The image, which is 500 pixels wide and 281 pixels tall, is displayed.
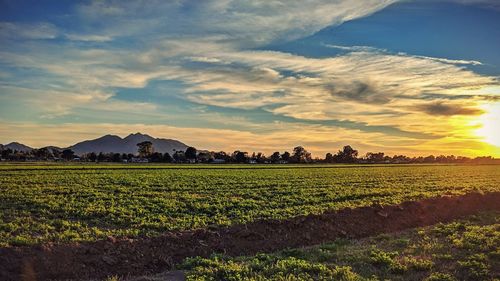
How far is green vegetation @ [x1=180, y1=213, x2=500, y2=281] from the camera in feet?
37.8

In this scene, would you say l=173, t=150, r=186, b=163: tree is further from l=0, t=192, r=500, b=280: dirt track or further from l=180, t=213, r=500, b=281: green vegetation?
l=180, t=213, r=500, b=281: green vegetation

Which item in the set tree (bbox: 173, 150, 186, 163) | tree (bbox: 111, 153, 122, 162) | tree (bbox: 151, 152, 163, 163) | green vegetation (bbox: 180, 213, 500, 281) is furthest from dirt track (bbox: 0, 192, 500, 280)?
tree (bbox: 111, 153, 122, 162)

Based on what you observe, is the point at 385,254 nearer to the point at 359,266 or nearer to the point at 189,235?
the point at 359,266

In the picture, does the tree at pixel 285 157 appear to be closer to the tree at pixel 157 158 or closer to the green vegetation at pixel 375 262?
the tree at pixel 157 158

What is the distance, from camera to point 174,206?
26.1 meters

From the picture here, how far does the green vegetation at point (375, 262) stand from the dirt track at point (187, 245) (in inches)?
52.5

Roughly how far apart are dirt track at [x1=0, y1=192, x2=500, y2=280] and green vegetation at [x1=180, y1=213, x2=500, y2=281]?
4.38ft

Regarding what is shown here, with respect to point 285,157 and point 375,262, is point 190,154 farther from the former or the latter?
point 375,262

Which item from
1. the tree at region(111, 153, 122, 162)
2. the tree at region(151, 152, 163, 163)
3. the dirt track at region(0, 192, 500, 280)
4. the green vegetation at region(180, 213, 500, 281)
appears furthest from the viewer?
the tree at region(151, 152, 163, 163)

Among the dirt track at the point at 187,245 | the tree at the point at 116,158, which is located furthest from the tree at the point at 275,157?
the dirt track at the point at 187,245

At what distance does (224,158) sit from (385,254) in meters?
161

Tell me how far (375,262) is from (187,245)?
20.9 ft

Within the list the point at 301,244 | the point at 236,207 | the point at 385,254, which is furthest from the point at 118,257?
the point at 236,207

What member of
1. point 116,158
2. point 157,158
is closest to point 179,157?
point 157,158
